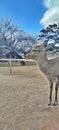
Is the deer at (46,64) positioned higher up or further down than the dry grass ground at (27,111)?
higher up

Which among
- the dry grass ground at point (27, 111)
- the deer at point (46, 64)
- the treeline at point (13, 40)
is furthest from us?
the treeline at point (13, 40)

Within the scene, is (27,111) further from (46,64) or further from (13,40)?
(13,40)

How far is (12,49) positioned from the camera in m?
36.1

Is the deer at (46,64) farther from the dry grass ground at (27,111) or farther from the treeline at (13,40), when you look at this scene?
the treeline at (13,40)

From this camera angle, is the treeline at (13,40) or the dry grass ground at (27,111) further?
the treeline at (13,40)

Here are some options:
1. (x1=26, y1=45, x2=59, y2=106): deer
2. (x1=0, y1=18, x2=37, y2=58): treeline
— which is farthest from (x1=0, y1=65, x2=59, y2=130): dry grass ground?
(x1=0, y1=18, x2=37, y2=58): treeline

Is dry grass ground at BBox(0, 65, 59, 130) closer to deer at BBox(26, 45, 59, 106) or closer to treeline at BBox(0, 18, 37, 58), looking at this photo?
deer at BBox(26, 45, 59, 106)

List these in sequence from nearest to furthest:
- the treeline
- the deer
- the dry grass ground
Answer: the dry grass ground < the deer < the treeline

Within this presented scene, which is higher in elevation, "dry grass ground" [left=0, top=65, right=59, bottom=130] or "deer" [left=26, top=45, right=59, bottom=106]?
"deer" [left=26, top=45, right=59, bottom=106]

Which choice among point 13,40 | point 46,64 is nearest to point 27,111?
point 46,64

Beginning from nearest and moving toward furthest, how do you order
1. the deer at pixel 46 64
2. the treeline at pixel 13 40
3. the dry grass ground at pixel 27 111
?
1. the dry grass ground at pixel 27 111
2. the deer at pixel 46 64
3. the treeline at pixel 13 40

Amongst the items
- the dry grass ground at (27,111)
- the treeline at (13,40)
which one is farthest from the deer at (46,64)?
the treeline at (13,40)

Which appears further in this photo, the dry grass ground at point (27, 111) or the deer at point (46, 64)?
the deer at point (46, 64)

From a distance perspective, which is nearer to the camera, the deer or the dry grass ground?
the dry grass ground
